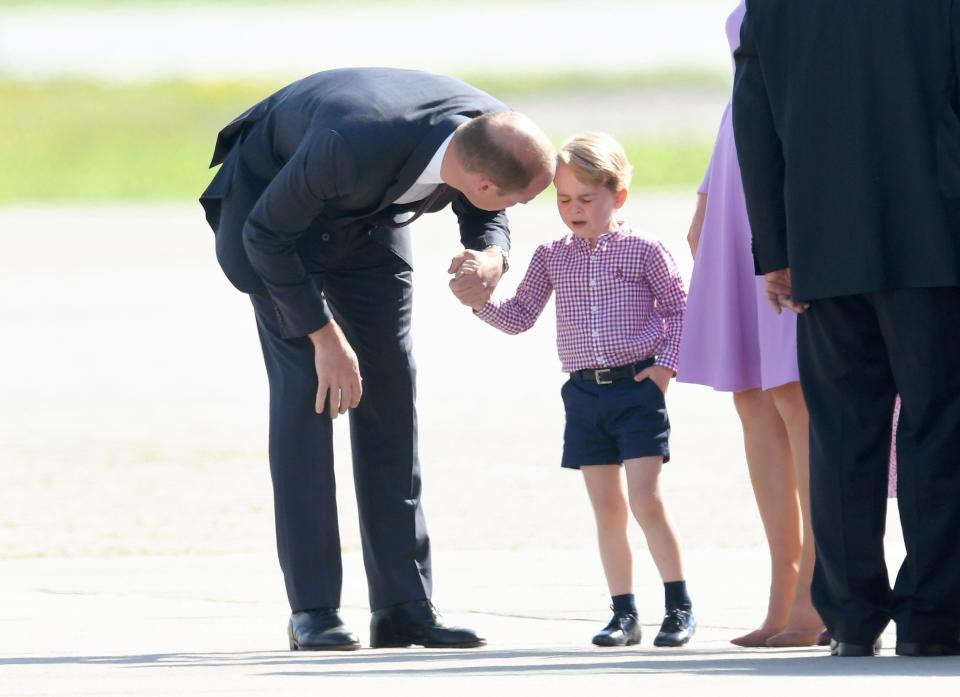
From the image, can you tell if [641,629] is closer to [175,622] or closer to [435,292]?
[175,622]

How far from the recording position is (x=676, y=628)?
5.17m

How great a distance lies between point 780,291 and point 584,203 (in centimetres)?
94

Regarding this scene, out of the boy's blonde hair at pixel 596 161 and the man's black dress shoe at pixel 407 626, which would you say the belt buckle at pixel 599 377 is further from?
the man's black dress shoe at pixel 407 626

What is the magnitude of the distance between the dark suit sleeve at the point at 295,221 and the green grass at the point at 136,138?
90.9 ft

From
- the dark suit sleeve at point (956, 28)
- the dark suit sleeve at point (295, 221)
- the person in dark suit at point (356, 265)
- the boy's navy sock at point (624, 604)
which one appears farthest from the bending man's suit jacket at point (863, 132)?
the boy's navy sock at point (624, 604)

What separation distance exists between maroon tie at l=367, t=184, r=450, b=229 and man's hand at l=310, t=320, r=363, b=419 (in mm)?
309

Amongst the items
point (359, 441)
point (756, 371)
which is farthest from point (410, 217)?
point (756, 371)

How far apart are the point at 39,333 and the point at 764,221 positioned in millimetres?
10774

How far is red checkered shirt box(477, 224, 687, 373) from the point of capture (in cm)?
545

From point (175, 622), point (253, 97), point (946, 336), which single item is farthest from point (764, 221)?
point (253, 97)

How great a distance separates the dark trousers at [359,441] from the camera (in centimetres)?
527

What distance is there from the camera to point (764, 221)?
180 inches

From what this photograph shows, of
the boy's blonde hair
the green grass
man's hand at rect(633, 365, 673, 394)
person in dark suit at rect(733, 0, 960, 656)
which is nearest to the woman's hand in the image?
the boy's blonde hair

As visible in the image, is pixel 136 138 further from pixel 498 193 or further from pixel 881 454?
pixel 881 454
